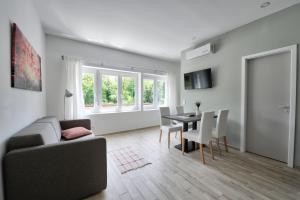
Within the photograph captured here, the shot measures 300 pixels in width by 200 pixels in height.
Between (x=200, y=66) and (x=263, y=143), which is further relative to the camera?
(x=200, y=66)

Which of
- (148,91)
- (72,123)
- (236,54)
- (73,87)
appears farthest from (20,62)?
(148,91)

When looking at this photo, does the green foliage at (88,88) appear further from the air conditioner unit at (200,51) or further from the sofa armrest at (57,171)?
the air conditioner unit at (200,51)

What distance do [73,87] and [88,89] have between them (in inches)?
18.8

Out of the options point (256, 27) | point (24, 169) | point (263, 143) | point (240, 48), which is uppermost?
point (256, 27)

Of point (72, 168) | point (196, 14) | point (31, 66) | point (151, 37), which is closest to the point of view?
point (72, 168)

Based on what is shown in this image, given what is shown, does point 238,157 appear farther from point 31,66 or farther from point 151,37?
point 31,66

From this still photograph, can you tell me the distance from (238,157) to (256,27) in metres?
2.59

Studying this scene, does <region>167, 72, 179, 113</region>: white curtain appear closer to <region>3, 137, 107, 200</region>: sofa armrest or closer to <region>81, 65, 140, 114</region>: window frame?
<region>81, 65, 140, 114</region>: window frame

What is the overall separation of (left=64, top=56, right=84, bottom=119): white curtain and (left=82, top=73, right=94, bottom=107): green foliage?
27 cm

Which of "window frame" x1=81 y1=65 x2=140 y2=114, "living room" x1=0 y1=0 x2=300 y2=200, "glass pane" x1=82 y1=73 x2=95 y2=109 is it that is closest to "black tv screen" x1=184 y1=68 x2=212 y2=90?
"living room" x1=0 y1=0 x2=300 y2=200

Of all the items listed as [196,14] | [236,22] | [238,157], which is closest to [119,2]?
[196,14]

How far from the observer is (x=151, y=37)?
3406 millimetres

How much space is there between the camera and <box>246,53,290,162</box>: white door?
7.95 ft

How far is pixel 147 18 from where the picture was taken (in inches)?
101
